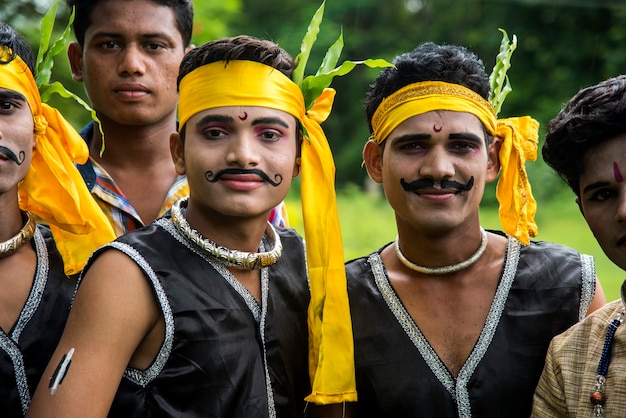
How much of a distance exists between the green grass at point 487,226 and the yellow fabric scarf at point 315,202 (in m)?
7.20

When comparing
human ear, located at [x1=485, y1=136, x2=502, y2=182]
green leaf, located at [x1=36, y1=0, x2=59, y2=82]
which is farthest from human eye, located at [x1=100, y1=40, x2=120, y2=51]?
human ear, located at [x1=485, y1=136, x2=502, y2=182]

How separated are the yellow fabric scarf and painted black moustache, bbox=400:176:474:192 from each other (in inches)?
11.9

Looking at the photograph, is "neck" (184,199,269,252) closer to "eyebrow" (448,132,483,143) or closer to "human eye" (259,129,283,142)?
"human eye" (259,129,283,142)

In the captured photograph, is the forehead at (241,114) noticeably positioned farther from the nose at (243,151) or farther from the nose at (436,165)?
the nose at (436,165)

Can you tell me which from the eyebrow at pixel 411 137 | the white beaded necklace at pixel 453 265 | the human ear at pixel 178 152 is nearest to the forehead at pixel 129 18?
the human ear at pixel 178 152

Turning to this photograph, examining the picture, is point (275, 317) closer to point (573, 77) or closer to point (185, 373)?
point (185, 373)

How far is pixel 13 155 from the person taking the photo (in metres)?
3.53

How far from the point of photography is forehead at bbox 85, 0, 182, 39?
14.3 ft

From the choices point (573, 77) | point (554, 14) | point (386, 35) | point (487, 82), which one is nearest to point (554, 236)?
point (573, 77)

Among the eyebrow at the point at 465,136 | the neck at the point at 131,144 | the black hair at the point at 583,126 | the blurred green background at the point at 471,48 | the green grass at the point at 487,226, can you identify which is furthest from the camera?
the blurred green background at the point at 471,48

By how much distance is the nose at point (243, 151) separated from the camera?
3.49 metres

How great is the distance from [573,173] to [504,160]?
1.55 feet

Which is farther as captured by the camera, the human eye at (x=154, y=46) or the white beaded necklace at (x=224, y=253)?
the human eye at (x=154, y=46)

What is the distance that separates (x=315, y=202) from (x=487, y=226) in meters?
9.38
